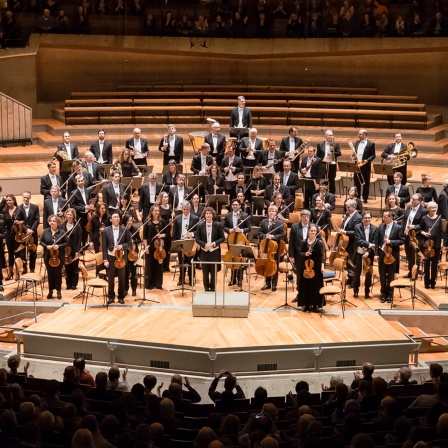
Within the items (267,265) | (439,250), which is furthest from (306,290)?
(439,250)

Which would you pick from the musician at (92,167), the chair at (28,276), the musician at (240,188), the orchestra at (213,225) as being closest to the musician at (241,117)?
the orchestra at (213,225)

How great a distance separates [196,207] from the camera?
12.9 metres

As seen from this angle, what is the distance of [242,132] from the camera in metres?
15.2

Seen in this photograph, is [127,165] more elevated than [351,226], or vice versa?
[127,165]

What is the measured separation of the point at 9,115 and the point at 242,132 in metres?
4.66

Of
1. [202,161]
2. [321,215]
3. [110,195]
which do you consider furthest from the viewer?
[202,161]

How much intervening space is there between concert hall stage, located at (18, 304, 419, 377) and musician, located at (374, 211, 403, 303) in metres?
1.06

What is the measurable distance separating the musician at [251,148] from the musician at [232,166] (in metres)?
0.46

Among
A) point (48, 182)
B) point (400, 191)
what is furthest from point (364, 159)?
point (48, 182)

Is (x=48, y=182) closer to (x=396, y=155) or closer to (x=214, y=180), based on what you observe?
(x=214, y=180)

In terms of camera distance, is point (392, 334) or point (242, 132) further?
point (242, 132)

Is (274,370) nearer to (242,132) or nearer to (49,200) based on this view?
(49,200)

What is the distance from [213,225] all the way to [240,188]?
53.1 inches

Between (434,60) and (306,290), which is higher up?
(434,60)
